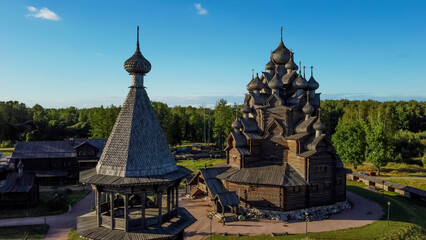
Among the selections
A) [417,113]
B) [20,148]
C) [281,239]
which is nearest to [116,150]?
[281,239]

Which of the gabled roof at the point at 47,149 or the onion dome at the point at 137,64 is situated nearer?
the onion dome at the point at 137,64

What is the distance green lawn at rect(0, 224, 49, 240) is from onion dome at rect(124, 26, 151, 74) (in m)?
18.7

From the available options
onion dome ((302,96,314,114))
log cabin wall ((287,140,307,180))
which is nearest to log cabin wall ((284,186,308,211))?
log cabin wall ((287,140,307,180))

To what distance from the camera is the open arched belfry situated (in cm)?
1044

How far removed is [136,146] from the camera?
10.9 meters

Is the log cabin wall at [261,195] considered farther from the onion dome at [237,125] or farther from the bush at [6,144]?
the bush at [6,144]

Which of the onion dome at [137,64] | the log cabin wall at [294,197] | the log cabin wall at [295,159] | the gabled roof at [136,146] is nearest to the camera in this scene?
the gabled roof at [136,146]

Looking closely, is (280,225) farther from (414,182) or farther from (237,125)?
(414,182)

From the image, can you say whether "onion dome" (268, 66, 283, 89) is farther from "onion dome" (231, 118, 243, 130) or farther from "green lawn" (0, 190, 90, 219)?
"green lawn" (0, 190, 90, 219)

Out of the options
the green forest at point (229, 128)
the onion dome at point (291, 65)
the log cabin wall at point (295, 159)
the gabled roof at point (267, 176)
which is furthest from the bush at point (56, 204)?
the onion dome at point (291, 65)

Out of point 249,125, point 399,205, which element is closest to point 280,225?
point 249,125

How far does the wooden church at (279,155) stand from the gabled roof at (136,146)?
17022 mm

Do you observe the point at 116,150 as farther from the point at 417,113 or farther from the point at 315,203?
the point at 417,113

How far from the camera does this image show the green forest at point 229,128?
4987cm
